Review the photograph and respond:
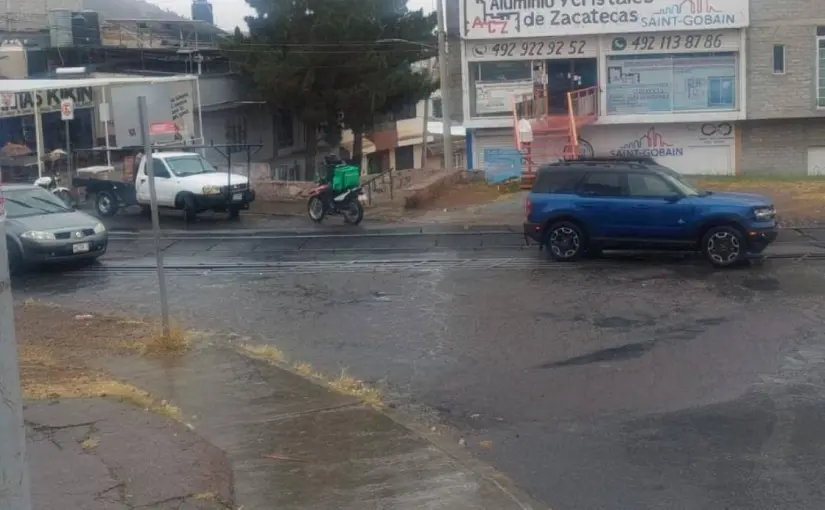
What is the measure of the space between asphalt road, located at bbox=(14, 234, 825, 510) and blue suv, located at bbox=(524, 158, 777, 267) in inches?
18.1

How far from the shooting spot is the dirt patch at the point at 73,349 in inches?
392

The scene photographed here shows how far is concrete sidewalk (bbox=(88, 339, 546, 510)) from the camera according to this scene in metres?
7.37

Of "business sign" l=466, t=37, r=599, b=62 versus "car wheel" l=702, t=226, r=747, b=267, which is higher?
"business sign" l=466, t=37, r=599, b=62

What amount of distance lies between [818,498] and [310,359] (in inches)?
248

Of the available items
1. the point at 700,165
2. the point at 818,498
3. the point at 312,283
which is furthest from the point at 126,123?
the point at 700,165

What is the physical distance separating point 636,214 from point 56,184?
17.8 metres

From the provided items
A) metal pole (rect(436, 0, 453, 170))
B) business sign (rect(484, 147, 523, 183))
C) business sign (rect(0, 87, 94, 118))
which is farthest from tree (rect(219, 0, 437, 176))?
business sign (rect(0, 87, 94, 118))

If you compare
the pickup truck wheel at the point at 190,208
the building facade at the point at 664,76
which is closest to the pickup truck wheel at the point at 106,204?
the pickup truck wheel at the point at 190,208

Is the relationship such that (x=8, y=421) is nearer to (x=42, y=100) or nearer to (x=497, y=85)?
(x=42, y=100)

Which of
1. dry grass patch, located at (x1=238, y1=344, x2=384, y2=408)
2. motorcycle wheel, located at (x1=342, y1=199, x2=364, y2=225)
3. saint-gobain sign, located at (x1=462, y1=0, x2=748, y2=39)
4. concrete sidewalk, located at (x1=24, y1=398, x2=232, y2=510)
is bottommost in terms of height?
dry grass patch, located at (x1=238, y1=344, x2=384, y2=408)

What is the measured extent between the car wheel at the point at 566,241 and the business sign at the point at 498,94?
663 inches

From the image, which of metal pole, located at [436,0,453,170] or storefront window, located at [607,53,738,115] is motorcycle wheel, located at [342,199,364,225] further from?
storefront window, located at [607,53,738,115]

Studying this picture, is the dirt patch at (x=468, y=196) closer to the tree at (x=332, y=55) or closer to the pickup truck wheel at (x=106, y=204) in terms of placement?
the pickup truck wheel at (x=106, y=204)

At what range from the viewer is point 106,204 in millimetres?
28734
